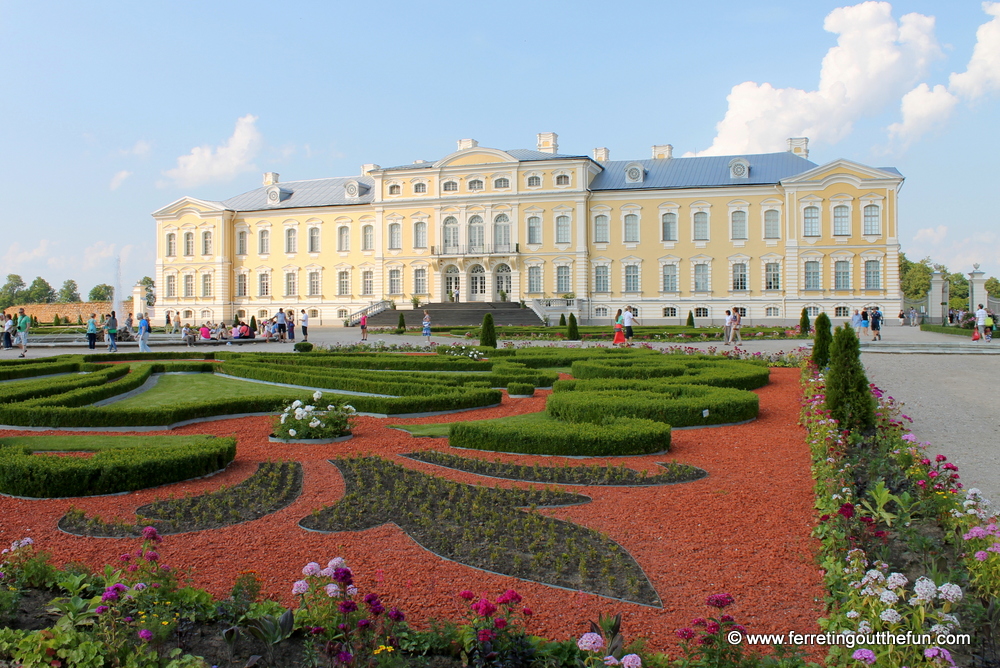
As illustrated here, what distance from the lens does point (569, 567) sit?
405cm

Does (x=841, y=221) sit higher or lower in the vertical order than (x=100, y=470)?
higher

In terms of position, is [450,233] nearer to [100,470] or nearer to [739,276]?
[739,276]

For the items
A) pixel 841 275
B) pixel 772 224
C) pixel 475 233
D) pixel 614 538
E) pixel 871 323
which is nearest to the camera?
pixel 614 538

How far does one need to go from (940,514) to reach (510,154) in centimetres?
3803

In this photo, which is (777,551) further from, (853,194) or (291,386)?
(853,194)

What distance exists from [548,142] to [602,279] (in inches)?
365

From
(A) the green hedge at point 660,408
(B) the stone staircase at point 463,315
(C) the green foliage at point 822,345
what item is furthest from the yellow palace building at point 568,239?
(A) the green hedge at point 660,408

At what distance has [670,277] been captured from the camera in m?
39.8

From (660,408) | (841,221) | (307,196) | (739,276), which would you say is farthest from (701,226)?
(660,408)

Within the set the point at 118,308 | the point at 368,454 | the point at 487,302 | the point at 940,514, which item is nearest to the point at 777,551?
the point at 940,514

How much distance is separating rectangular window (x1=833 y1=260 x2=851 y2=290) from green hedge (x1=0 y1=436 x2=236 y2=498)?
123 ft

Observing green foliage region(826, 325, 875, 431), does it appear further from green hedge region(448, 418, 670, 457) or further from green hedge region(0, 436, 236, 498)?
green hedge region(0, 436, 236, 498)

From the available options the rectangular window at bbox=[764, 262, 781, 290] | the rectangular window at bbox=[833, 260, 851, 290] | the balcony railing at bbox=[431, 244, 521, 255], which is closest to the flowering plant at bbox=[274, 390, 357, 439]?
the balcony railing at bbox=[431, 244, 521, 255]

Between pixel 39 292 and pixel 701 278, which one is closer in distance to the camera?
pixel 701 278
